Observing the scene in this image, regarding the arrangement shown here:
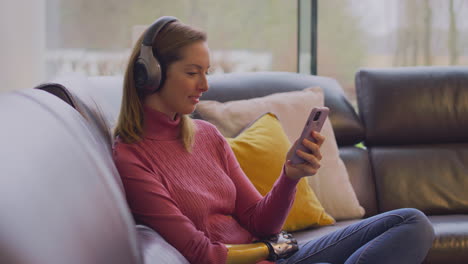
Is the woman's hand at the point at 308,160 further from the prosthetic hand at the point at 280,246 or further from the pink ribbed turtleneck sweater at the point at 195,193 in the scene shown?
the prosthetic hand at the point at 280,246

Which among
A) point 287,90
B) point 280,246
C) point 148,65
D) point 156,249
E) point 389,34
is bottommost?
point 280,246

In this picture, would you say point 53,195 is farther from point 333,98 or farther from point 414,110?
point 414,110

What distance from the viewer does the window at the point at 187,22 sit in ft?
12.9

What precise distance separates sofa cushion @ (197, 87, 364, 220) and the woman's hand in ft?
2.07

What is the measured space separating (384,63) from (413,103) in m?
1.28

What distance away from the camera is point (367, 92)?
9.04 feet

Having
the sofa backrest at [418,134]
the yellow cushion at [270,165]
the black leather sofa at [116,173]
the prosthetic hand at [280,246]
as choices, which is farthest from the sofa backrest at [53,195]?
the sofa backrest at [418,134]

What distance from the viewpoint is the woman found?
5.30ft

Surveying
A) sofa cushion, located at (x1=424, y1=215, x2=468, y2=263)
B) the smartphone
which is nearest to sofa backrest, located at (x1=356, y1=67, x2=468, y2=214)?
sofa cushion, located at (x1=424, y1=215, x2=468, y2=263)

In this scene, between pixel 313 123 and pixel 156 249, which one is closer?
pixel 156 249

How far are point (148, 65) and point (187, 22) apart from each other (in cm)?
243

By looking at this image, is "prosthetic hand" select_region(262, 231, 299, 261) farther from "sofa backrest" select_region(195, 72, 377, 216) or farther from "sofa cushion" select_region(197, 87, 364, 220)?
"sofa backrest" select_region(195, 72, 377, 216)

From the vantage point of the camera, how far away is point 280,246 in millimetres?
1696

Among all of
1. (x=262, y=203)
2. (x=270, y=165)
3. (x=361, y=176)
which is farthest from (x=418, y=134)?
(x=262, y=203)
